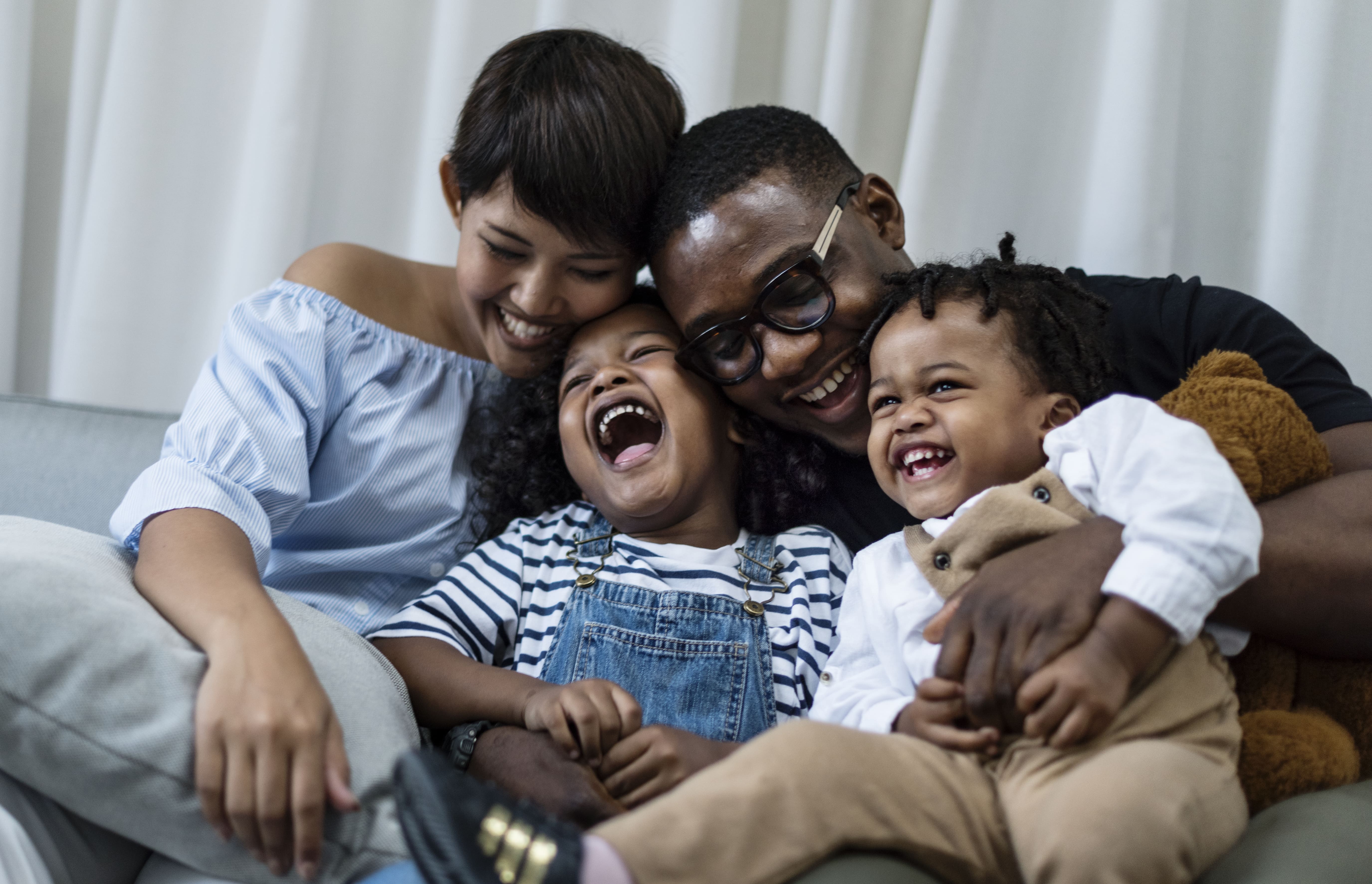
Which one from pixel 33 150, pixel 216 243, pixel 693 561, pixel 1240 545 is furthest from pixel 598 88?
pixel 33 150

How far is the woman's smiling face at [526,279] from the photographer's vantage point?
4.96 ft

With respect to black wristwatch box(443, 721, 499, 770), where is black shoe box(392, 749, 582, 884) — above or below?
above

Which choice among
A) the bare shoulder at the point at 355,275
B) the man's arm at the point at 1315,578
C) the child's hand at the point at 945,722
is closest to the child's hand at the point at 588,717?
the child's hand at the point at 945,722

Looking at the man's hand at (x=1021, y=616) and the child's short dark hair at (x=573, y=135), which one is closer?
the man's hand at (x=1021, y=616)

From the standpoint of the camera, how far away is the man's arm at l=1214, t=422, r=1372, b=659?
106cm

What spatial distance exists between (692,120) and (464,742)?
4.74 feet

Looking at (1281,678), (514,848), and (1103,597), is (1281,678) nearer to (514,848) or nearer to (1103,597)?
(1103,597)

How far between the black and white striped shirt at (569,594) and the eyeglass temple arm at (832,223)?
45 centimetres

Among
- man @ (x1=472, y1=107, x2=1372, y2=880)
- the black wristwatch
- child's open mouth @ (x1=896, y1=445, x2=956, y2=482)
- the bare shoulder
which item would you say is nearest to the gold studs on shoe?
man @ (x1=472, y1=107, x2=1372, y2=880)

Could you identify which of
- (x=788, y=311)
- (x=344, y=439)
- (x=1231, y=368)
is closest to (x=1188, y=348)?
(x=1231, y=368)

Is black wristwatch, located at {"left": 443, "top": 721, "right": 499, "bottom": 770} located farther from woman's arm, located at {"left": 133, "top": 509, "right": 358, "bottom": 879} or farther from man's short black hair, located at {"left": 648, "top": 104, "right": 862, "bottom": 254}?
man's short black hair, located at {"left": 648, "top": 104, "right": 862, "bottom": 254}

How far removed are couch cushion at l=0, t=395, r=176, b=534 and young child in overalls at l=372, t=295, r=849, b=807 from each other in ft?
2.02

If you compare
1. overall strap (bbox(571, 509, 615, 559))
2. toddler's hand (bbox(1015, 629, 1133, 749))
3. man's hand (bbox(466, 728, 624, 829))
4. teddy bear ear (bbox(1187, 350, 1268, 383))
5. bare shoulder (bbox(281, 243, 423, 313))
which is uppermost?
teddy bear ear (bbox(1187, 350, 1268, 383))

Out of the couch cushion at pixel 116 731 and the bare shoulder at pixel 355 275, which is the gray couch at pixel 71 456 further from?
the couch cushion at pixel 116 731
